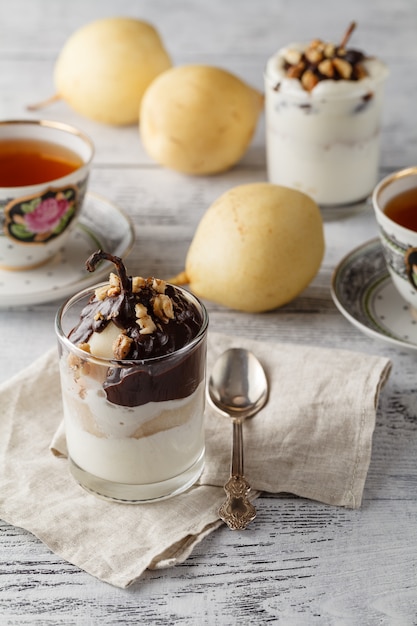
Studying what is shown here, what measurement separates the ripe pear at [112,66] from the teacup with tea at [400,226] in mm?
675

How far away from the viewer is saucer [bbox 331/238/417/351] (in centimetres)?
110

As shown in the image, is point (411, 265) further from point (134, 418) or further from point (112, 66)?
point (112, 66)

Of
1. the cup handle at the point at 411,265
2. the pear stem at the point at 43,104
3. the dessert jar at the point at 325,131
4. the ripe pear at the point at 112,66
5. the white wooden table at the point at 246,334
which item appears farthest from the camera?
the pear stem at the point at 43,104

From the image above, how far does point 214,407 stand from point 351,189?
59 centimetres

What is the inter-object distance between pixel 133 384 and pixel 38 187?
0.50 meters

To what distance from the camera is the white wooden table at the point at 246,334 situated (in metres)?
0.74

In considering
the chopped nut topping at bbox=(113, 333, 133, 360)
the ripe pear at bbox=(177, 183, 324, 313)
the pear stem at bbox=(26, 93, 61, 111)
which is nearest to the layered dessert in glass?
the chopped nut topping at bbox=(113, 333, 133, 360)

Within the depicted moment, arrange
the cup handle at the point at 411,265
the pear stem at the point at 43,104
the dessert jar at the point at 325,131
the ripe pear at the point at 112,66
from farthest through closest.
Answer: the pear stem at the point at 43,104
the ripe pear at the point at 112,66
the dessert jar at the point at 325,131
the cup handle at the point at 411,265

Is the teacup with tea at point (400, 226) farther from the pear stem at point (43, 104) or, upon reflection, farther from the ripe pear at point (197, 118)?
the pear stem at point (43, 104)

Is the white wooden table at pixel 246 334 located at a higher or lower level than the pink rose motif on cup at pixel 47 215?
lower

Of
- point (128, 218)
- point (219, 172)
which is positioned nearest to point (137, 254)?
point (128, 218)

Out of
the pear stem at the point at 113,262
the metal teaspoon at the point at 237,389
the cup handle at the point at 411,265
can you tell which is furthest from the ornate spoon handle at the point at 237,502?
the cup handle at the point at 411,265

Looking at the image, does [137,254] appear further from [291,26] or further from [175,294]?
[291,26]

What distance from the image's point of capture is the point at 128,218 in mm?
1325
